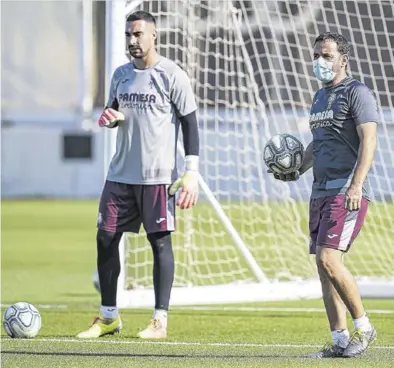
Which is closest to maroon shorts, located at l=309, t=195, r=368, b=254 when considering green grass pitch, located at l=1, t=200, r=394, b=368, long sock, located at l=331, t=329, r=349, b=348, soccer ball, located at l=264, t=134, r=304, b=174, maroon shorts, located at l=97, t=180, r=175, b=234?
soccer ball, located at l=264, t=134, r=304, b=174

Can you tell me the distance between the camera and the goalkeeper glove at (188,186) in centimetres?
802

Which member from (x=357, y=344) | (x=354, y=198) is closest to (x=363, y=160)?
(x=354, y=198)

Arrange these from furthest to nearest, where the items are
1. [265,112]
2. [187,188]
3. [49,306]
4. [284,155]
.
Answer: [265,112], [49,306], [187,188], [284,155]

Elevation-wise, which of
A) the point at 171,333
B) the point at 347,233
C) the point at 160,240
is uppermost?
the point at 160,240

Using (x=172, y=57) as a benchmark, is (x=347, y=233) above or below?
below

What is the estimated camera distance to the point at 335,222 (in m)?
7.06

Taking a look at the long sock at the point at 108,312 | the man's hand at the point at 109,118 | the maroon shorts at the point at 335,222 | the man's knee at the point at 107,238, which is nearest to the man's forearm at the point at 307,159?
the maroon shorts at the point at 335,222

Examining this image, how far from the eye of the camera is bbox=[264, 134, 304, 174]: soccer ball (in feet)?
24.5

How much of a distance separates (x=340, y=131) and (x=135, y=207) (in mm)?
1825

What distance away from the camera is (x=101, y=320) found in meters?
8.29

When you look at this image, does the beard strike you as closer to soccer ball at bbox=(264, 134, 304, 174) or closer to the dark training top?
soccer ball at bbox=(264, 134, 304, 174)

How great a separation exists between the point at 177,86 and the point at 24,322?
1.86m

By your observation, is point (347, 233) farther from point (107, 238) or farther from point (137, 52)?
point (137, 52)

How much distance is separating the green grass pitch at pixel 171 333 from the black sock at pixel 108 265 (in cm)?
30
